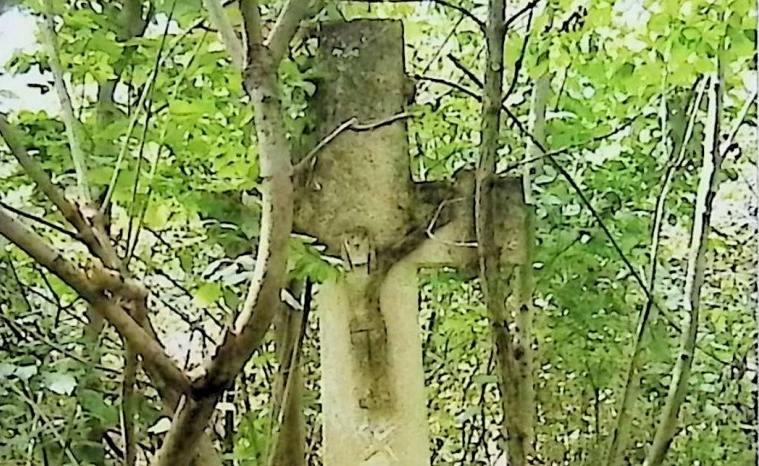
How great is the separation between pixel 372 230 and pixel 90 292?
445 mm

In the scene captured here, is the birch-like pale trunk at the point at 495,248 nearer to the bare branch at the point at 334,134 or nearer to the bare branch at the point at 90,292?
the bare branch at the point at 334,134

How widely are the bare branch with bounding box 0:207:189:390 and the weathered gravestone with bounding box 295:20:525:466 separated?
392 mm

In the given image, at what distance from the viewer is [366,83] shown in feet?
3.30

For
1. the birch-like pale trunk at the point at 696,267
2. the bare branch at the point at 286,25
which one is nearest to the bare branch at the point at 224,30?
the bare branch at the point at 286,25

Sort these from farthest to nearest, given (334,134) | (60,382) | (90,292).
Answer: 1. (60,382)
2. (334,134)
3. (90,292)

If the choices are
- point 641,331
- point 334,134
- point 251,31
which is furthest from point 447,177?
point 251,31

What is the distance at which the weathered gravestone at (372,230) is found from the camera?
100cm

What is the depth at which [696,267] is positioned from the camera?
0.90 metres

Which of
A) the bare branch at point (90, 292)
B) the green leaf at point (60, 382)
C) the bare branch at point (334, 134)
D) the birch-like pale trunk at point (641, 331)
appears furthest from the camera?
the birch-like pale trunk at point (641, 331)

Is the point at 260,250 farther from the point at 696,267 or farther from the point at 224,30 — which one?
the point at 696,267

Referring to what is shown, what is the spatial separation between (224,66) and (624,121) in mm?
487

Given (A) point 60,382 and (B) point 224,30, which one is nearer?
(B) point 224,30

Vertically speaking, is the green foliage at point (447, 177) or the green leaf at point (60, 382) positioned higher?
the green foliage at point (447, 177)

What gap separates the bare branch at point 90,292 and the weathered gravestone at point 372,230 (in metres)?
0.39
